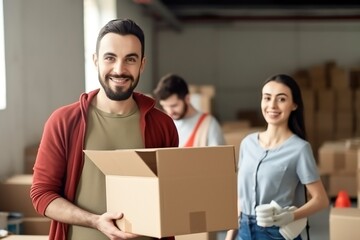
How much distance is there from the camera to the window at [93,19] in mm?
6635

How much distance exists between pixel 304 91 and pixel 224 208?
777 centimetres

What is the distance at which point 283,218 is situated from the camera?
2.30m

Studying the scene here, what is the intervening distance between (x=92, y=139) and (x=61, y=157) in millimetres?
88

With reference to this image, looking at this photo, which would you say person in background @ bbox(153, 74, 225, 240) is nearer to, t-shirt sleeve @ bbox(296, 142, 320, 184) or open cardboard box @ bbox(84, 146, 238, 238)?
t-shirt sleeve @ bbox(296, 142, 320, 184)

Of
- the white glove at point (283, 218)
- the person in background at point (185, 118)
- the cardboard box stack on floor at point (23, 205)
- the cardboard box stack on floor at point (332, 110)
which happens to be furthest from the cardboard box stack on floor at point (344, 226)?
the cardboard box stack on floor at point (332, 110)

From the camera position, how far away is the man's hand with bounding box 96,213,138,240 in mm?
1598

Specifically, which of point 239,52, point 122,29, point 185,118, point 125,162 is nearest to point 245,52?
point 239,52

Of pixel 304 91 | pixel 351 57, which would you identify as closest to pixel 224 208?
pixel 304 91

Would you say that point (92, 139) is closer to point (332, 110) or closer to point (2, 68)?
point (2, 68)

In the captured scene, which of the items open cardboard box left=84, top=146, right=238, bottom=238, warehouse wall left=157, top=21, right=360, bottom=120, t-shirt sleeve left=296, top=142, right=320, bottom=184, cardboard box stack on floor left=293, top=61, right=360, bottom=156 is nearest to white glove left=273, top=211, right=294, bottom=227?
t-shirt sleeve left=296, top=142, right=320, bottom=184

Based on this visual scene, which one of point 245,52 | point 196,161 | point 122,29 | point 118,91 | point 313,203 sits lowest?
point 313,203

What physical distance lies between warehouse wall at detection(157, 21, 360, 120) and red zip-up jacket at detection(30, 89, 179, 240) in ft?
29.2

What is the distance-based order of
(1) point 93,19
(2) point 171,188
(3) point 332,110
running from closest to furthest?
(2) point 171,188 → (1) point 93,19 → (3) point 332,110

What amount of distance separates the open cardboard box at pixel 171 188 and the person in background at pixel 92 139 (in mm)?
43
